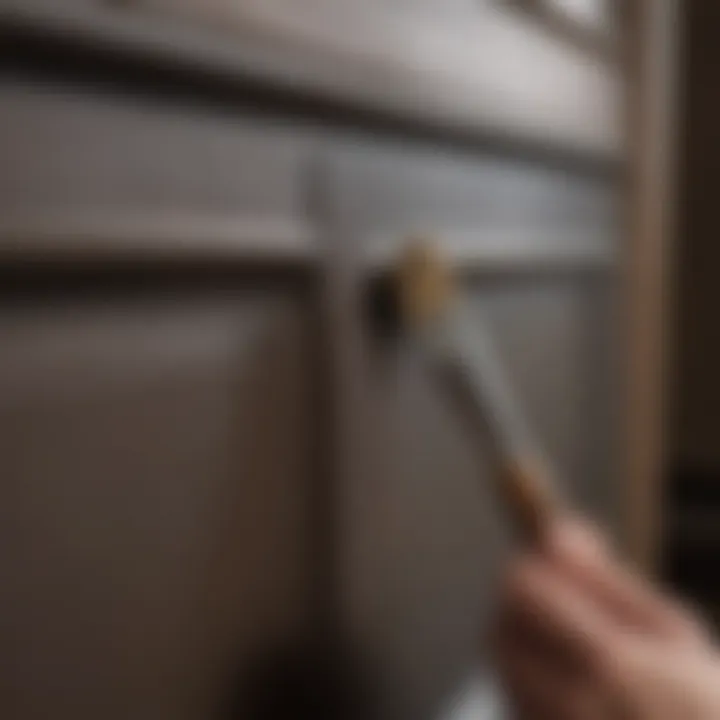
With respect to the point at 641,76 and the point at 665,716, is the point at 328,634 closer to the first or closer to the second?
the point at 665,716

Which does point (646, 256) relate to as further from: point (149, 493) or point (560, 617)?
point (149, 493)

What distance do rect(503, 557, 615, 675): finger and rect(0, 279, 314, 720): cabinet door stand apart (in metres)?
0.11

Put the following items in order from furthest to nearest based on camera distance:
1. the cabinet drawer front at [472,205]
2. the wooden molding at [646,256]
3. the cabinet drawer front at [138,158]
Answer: the wooden molding at [646,256]
the cabinet drawer front at [472,205]
the cabinet drawer front at [138,158]

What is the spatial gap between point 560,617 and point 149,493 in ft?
0.74

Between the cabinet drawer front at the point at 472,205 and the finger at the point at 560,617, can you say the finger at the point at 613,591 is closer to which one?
the finger at the point at 560,617

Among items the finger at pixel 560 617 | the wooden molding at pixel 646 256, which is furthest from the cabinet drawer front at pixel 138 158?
the wooden molding at pixel 646 256

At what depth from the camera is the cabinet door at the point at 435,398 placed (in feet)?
1.73

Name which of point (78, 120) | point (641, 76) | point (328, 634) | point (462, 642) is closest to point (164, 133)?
point (78, 120)

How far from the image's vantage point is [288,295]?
0.48 meters

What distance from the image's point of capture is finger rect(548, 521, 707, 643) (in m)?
0.58

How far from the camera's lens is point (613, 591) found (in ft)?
1.93

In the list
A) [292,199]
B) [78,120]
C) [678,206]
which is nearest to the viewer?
[78,120]

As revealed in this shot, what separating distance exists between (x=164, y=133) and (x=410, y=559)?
26cm

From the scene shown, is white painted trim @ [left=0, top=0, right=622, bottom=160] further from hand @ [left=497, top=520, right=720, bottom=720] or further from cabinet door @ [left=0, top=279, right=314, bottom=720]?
hand @ [left=497, top=520, right=720, bottom=720]
